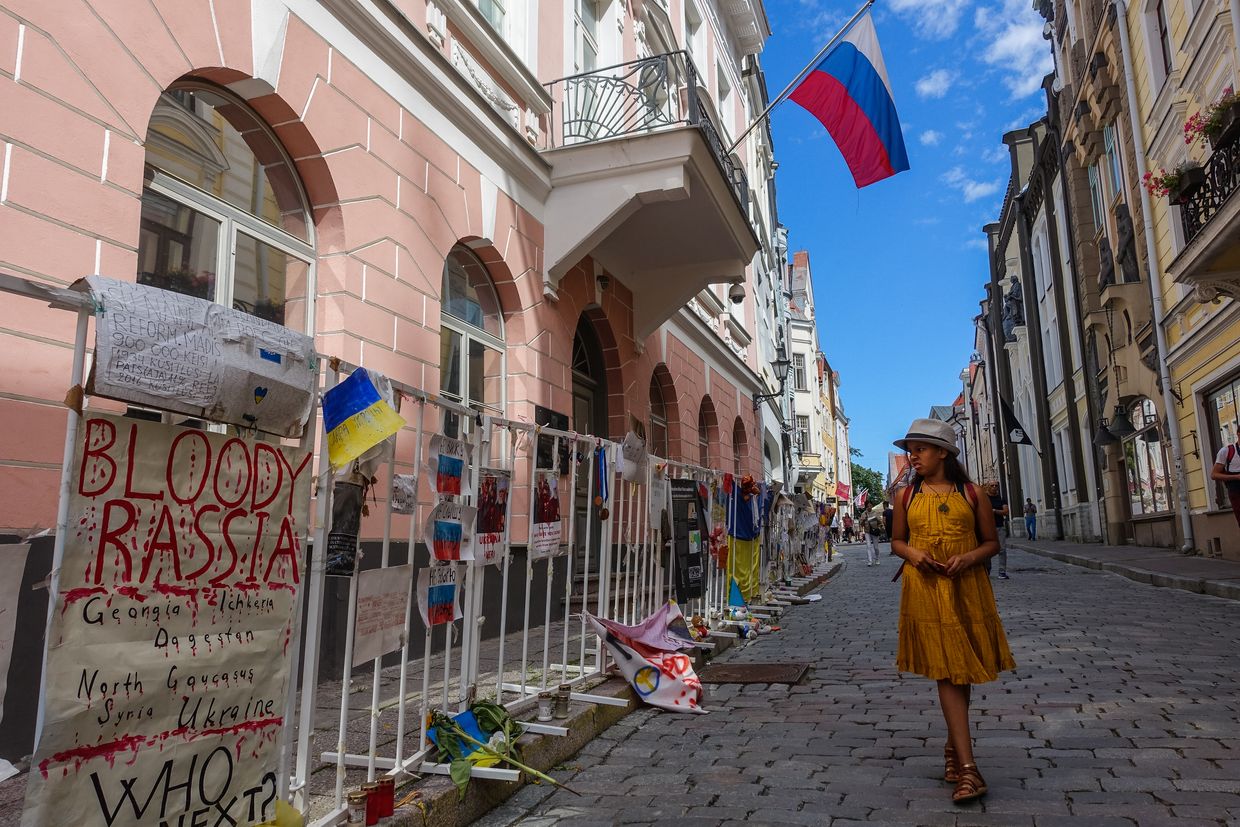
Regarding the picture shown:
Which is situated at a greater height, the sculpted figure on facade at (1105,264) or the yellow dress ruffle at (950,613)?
the sculpted figure on facade at (1105,264)

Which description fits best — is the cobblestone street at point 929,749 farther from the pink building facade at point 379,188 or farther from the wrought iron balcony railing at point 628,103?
the wrought iron balcony railing at point 628,103

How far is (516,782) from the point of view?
414cm

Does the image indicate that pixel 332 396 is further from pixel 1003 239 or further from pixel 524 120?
pixel 1003 239

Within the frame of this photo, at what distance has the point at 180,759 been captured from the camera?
8.36 ft

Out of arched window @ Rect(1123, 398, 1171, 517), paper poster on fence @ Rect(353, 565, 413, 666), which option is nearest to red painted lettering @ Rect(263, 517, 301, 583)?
paper poster on fence @ Rect(353, 565, 413, 666)

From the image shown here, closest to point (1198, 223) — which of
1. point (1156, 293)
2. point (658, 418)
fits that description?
point (1156, 293)

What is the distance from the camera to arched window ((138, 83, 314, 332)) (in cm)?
537

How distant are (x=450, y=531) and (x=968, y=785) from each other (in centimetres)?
247

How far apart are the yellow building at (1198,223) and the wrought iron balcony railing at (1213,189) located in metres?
0.02

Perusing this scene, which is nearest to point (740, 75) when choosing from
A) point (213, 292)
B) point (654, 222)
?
point (654, 222)

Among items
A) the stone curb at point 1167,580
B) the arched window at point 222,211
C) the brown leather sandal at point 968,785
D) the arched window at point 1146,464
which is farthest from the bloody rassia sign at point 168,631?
the arched window at point 1146,464

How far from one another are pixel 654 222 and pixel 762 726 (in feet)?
22.5

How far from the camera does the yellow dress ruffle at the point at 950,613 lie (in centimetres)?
398

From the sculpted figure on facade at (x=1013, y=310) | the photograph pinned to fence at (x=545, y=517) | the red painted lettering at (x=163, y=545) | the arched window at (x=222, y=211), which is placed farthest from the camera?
the sculpted figure on facade at (x=1013, y=310)
